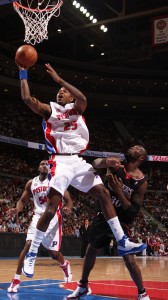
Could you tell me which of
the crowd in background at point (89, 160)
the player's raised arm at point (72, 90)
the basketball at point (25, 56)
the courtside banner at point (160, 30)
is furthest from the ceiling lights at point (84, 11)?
the player's raised arm at point (72, 90)

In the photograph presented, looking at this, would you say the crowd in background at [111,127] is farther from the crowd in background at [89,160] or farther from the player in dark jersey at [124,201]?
the player in dark jersey at [124,201]

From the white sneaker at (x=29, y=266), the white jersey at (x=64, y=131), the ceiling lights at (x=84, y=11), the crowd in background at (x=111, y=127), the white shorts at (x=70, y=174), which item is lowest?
the white sneaker at (x=29, y=266)

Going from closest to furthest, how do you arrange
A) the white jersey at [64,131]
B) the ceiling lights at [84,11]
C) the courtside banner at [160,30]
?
the white jersey at [64,131], the courtside banner at [160,30], the ceiling lights at [84,11]

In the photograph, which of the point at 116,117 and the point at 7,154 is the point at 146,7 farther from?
the point at 116,117

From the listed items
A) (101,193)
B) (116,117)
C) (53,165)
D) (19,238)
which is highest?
(116,117)

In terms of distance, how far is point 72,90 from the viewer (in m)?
5.01

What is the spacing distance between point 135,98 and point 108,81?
222 cm

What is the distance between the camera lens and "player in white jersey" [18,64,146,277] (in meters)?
4.96

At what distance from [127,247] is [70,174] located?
1022 millimetres

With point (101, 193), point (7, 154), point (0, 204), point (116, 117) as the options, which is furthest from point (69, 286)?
point (116, 117)

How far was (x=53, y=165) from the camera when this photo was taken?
513cm

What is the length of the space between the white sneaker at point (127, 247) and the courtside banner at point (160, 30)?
12.9 metres

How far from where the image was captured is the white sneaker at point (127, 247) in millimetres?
4793

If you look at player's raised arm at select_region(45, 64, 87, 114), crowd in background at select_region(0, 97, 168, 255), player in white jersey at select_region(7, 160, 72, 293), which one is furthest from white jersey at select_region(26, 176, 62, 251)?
crowd in background at select_region(0, 97, 168, 255)
